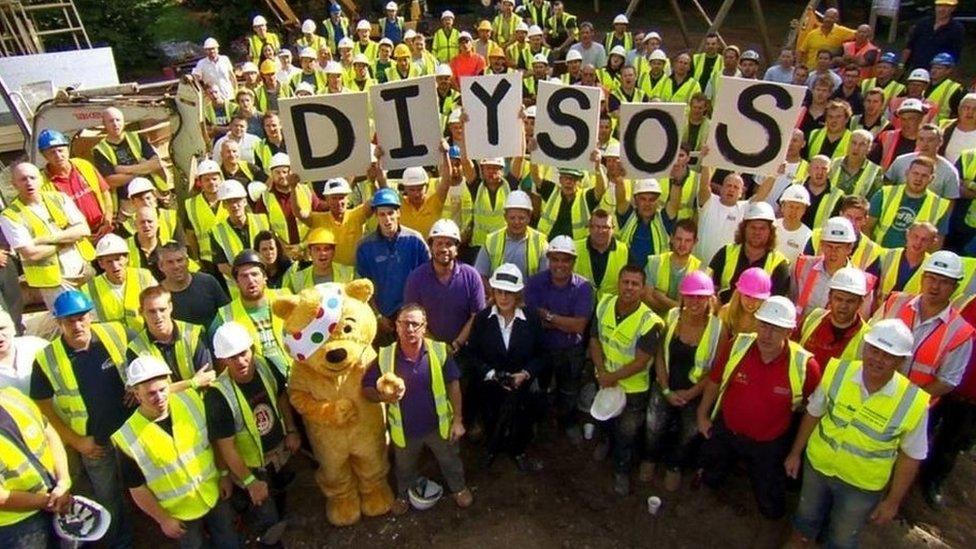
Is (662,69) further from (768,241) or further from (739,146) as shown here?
(768,241)

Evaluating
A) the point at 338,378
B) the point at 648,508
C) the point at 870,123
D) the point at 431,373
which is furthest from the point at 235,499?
the point at 870,123

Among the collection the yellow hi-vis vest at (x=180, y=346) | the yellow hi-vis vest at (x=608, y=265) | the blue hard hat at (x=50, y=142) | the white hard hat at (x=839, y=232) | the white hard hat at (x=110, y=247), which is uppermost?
the blue hard hat at (x=50, y=142)

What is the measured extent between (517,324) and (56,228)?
4220 mm

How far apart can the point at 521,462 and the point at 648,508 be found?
1.11m

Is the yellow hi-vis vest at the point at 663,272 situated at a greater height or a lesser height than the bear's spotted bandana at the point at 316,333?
lesser

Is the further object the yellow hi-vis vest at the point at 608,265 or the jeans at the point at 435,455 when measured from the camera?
the yellow hi-vis vest at the point at 608,265

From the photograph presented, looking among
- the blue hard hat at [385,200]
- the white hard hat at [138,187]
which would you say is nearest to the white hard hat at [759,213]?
the blue hard hat at [385,200]

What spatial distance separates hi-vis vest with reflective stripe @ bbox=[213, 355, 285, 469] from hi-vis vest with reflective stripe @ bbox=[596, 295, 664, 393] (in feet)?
8.24

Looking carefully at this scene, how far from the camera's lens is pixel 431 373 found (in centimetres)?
497

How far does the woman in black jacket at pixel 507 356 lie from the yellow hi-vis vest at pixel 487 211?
4.55 ft

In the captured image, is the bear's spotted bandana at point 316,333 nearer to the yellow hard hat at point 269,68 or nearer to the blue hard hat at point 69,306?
the blue hard hat at point 69,306

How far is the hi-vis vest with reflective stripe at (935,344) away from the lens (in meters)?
4.58

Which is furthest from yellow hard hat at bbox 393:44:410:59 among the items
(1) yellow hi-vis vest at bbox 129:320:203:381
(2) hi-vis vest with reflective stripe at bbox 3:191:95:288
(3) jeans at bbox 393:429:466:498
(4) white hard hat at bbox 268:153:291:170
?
(3) jeans at bbox 393:429:466:498

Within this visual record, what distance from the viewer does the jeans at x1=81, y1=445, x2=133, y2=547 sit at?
4.84m
